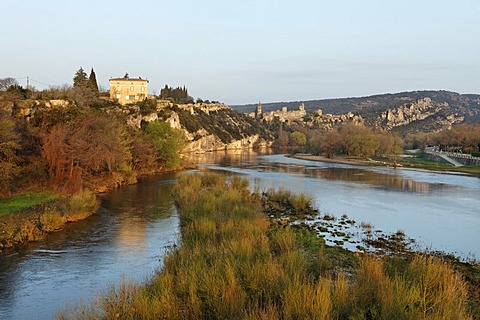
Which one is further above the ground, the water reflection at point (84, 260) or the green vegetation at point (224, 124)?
the green vegetation at point (224, 124)

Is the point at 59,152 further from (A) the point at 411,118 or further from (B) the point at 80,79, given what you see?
(A) the point at 411,118

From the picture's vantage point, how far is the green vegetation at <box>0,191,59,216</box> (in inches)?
973

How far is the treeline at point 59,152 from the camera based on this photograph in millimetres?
27859

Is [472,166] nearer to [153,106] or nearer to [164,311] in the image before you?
[153,106]

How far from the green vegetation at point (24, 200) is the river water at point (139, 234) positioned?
3.65 m

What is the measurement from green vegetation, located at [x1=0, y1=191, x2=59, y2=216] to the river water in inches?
144

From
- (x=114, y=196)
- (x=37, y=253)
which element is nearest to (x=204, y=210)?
(x=37, y=253)

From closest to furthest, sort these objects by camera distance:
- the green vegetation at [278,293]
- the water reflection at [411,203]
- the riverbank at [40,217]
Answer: the green vegetation at [278,293] → the riverbank at [40,217] → the water reflection at [411,203]

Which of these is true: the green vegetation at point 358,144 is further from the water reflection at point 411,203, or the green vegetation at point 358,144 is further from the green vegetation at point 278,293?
the green vegetation at point 278,293

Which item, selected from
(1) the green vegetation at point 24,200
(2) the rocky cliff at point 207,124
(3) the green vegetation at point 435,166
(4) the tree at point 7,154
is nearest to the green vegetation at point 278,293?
(1) the green vegetation at point 24,200

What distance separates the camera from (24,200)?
27.8 meters

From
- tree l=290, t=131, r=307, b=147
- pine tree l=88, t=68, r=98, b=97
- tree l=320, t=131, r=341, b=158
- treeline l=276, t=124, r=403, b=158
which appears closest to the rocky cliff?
pine tree l=88, t=68, r=98, b=97

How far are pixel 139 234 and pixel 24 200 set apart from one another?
10.3 meters

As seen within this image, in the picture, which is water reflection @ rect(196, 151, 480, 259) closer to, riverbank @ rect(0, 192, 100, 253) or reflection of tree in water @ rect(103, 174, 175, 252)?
reflection of tree in water @ rect(103, 174, 175, 252)
